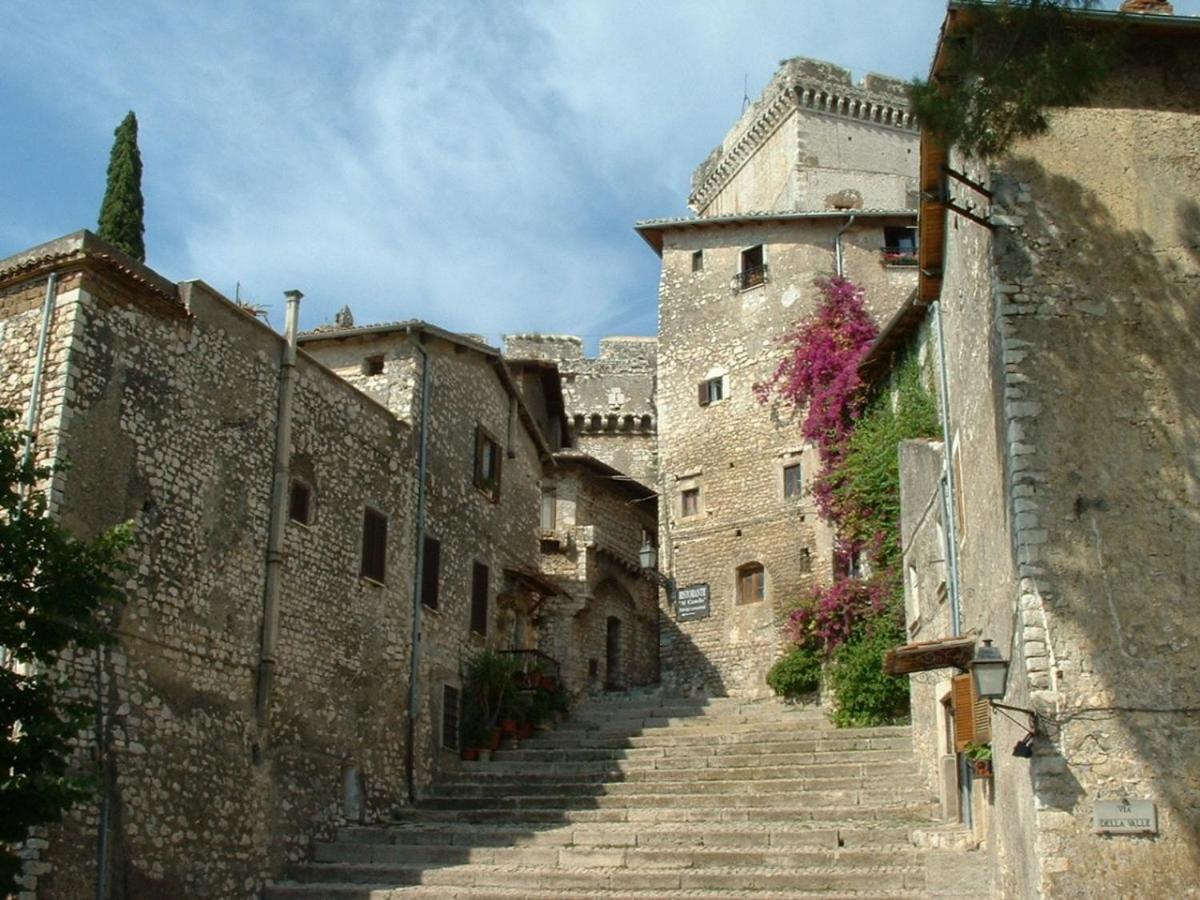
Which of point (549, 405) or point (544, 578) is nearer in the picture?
point (544, 578)

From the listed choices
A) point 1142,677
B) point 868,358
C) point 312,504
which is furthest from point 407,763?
point 1142,677

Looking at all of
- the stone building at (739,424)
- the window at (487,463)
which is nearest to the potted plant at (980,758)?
the window at (487,463)

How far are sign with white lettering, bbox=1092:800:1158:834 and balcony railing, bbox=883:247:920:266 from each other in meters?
21.6

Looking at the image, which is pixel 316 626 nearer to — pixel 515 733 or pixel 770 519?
pixel 515 733

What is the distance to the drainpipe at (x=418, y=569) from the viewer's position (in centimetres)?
2145

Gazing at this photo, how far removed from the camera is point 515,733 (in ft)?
78.1

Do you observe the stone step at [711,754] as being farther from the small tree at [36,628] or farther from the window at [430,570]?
the small tree at [36,628]

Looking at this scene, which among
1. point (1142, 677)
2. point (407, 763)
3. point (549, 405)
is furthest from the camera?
point (549, 405)

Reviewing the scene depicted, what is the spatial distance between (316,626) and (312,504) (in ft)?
5.62

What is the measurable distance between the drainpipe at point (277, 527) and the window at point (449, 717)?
4938 mm

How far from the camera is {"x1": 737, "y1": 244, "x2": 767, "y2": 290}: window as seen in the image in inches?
1287

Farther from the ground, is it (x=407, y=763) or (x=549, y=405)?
(x=549, y=405)

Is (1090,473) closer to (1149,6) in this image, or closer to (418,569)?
(1149,6)

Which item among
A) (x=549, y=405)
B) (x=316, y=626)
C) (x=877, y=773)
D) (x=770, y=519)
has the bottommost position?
(x=877, y=773)
